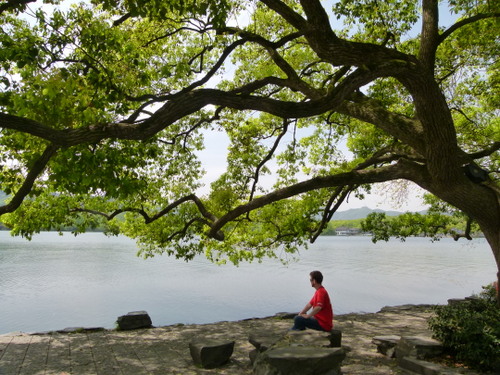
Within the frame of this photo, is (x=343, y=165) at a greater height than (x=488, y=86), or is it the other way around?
(x=488, y=86)

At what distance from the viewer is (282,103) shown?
20.2 ft

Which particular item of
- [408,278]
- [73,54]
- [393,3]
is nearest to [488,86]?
[393,3]

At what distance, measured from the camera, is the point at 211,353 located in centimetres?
715

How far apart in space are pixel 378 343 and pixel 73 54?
8.75 meters

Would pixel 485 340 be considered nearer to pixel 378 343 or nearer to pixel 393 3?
pixel 378 343

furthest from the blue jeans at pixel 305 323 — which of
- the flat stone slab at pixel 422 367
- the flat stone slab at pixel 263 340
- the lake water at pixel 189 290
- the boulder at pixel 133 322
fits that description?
the lake water at pixel 189 290

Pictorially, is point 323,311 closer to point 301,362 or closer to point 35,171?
A: point 301,362

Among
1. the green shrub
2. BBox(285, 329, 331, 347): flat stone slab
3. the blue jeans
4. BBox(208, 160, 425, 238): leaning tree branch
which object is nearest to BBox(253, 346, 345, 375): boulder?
BBox(285, 329, 331, 347): flat stone slab

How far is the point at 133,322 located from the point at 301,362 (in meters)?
8.13

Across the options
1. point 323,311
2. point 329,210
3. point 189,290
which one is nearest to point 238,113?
point 329,210

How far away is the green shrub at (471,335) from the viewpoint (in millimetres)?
5949

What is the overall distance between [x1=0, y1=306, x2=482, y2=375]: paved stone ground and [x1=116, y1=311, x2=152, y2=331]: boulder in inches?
17.8

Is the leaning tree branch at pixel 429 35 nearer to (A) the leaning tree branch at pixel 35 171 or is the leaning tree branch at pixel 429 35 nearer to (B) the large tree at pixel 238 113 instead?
(B) the large tree at pixel 238 113

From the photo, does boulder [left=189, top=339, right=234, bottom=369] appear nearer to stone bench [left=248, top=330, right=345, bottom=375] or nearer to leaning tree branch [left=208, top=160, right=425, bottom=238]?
stone bench [left=248, top=330, right=345, bottom=375]
